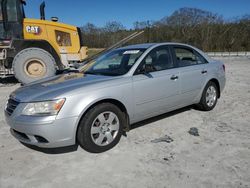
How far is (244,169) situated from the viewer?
3.33 m

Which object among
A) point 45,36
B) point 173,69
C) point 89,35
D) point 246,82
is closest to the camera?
point 173,69

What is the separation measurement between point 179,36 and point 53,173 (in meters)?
30.9

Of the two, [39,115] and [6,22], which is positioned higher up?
[6,22]

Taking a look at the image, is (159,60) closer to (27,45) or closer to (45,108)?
(45,108)

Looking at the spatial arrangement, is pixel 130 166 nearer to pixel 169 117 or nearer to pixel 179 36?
pixel 169 117

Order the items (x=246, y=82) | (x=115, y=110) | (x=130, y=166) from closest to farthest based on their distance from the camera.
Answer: (x=130, y=166)
(x=115, y=110)
(x=246, y=82)

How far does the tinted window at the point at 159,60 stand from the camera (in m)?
4.66

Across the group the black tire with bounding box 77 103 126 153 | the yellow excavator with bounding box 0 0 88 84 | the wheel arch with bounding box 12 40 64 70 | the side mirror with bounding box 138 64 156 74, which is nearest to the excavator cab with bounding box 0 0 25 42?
the yellow excavator with bounding box 0 0 88 84

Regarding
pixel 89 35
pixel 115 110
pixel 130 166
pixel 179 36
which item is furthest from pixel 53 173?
pixel 179 36

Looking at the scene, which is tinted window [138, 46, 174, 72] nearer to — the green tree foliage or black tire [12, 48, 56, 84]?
black tire [12, 48, 56, 84]

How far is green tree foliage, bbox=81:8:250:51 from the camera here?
30.8 metres

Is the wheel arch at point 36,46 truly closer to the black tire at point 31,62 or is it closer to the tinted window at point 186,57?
the black tire at point 31,62

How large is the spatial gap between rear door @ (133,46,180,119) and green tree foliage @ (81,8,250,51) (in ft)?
83.1

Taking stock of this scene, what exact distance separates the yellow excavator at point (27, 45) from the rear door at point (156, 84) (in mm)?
5649
